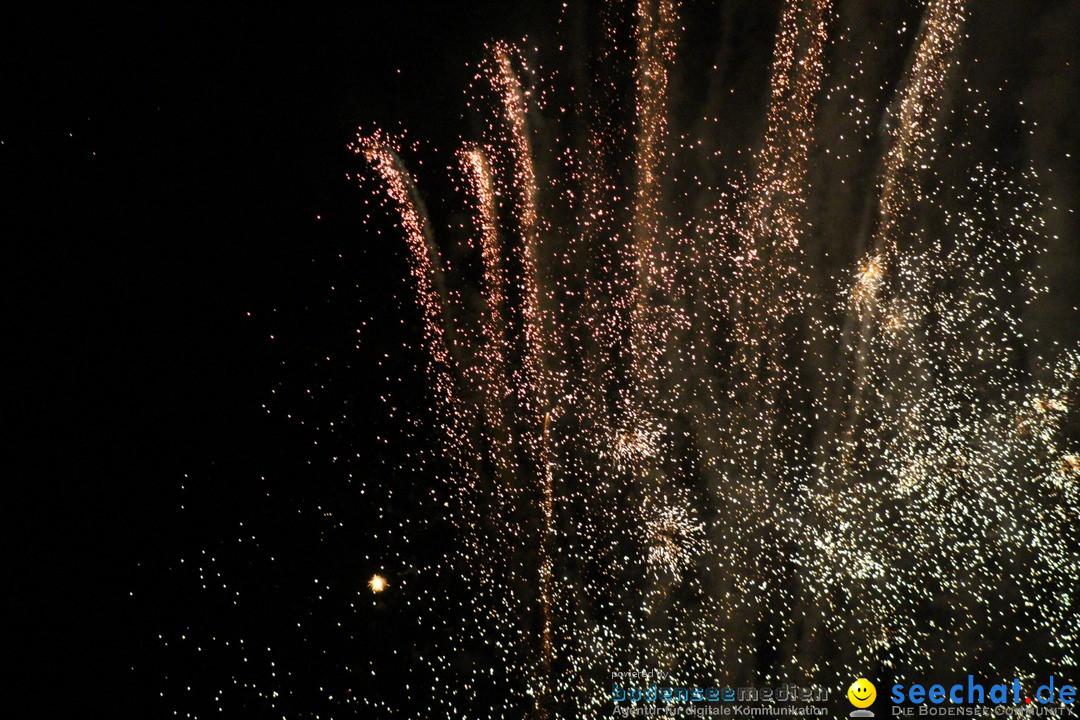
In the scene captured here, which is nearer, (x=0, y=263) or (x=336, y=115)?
(x=0, y=263)

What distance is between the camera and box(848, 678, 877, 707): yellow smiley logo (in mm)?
742

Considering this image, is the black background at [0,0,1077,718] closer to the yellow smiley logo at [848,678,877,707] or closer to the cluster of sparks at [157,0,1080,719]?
the cluster of sparks at [157,0,1080,719]

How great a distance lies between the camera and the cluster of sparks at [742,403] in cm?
71

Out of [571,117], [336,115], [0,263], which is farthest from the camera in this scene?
[571,117]

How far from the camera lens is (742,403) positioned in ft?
2.63

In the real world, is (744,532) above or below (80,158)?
below

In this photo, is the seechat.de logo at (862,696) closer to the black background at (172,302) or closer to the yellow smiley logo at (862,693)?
the yellow smiley logo at (862,693)

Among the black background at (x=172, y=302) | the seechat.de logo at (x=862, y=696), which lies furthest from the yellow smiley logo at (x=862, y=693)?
the black background at (x=172, y=302)

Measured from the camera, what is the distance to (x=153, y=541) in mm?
556

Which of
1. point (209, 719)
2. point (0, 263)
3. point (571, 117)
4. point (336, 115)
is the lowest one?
point (209, 719)

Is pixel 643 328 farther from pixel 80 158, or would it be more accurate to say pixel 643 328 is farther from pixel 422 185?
pixel 80 158

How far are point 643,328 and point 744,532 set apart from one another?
280 millimetres

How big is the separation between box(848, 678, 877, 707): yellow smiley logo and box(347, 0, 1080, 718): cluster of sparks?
0.02 metres

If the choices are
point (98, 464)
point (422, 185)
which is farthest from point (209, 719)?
point (422, 185)
